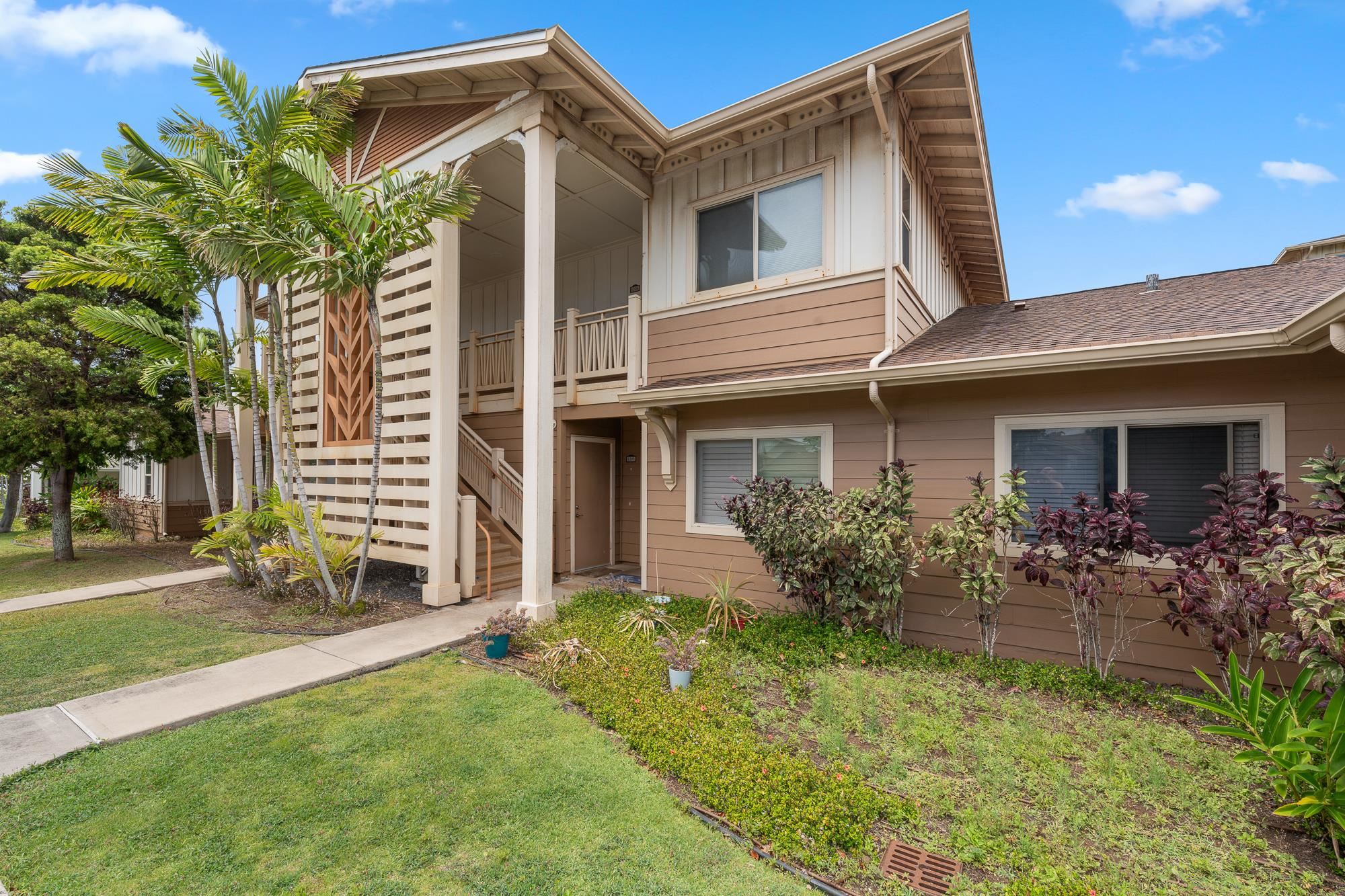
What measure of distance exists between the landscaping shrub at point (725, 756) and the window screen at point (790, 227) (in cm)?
419

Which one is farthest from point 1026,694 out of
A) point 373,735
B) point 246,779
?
point 246,779

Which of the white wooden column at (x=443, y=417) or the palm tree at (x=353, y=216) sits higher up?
the palm tree at (x=353, y=216)

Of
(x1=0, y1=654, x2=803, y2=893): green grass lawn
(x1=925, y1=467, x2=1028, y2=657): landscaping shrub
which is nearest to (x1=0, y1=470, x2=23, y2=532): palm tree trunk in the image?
(x1=0, y1=654, x2=803, y2=893): green grass lawn

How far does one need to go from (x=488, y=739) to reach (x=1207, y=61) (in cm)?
1953

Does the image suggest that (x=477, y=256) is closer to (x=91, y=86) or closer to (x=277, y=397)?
(x=277, y=397)

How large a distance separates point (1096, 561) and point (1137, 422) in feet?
4.05

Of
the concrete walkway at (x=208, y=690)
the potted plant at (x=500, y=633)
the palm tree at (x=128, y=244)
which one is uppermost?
the palm tree at (x=128, y=244)

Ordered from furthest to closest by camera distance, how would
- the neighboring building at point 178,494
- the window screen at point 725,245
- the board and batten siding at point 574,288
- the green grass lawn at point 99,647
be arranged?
the neighboring building at point 178,494, the board and batten siding at point 574,288, the window screen at point 725,245, the green grass lawn at point 99,647

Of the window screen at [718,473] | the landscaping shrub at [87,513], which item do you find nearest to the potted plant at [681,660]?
the window screen at [718,473]

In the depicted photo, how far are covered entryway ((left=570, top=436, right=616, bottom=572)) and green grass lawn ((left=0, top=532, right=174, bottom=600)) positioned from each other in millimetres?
6616

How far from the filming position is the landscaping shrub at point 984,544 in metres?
4.57

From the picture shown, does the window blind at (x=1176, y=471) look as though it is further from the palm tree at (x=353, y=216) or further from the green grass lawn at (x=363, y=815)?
the palm tree at (x=353, y=216)

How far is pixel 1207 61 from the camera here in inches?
510

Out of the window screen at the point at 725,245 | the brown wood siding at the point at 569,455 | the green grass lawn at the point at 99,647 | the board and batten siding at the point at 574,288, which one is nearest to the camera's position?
the green grass lawn at the point at 99,647
